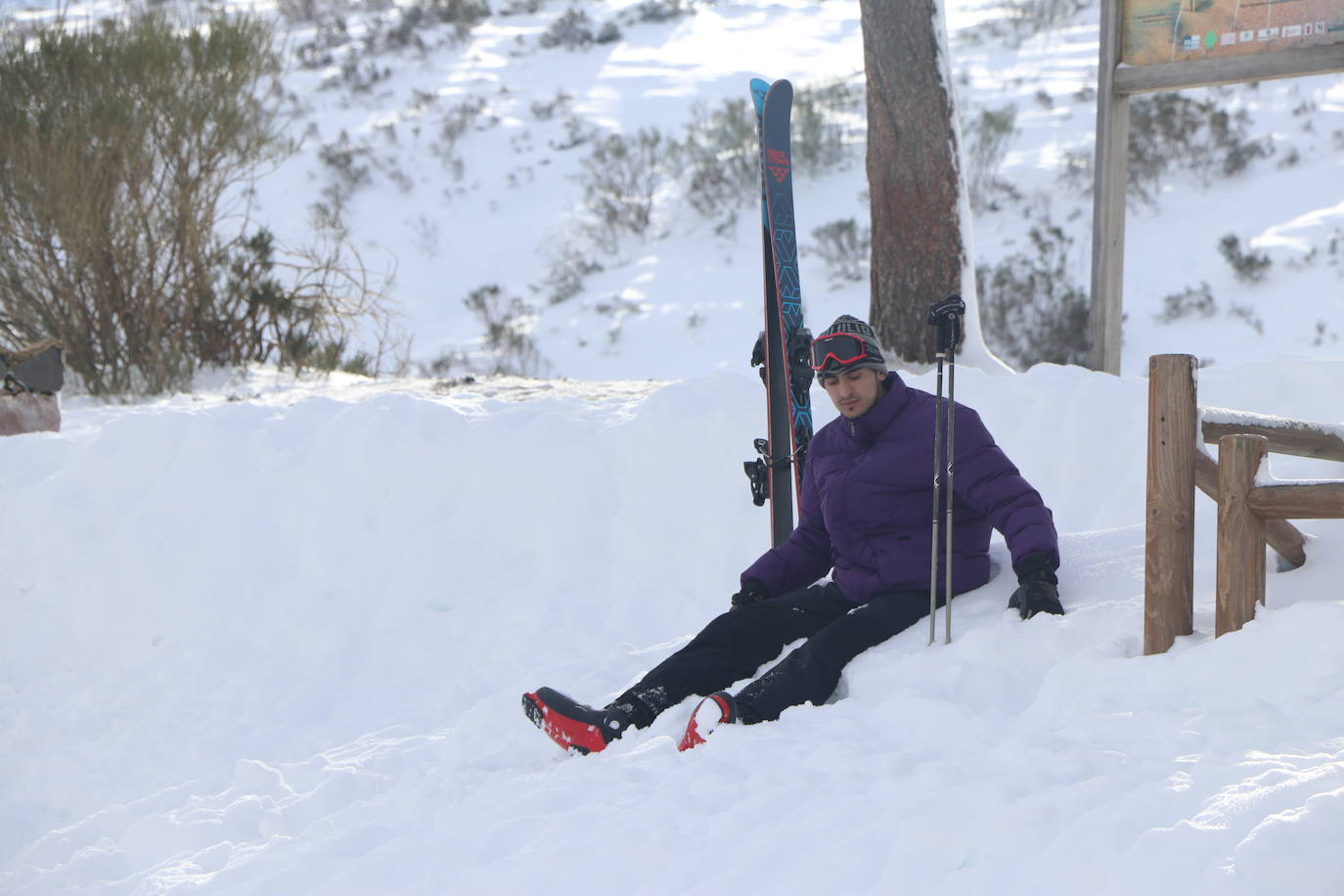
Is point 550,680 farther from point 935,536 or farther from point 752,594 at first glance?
point 935,536

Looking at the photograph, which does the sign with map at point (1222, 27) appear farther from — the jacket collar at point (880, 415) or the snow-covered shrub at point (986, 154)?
the snow-covered shrub at point (986, 154)

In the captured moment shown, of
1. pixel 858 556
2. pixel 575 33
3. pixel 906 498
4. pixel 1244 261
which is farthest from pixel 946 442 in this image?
pixel 575 33

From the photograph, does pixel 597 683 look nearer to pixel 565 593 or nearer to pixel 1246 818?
pixel 565 593

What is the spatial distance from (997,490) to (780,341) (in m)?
1.32

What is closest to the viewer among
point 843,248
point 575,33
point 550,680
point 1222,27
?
point 550,680

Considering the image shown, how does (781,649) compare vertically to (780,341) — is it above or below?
below

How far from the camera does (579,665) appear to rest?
452cm

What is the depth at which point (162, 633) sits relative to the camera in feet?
16.6

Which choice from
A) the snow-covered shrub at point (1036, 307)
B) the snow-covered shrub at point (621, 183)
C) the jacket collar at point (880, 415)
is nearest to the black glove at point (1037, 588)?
the jacket collar at point (880, 415)

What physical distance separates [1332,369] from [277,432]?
5.07 m

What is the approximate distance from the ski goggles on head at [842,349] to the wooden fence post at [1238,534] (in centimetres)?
105

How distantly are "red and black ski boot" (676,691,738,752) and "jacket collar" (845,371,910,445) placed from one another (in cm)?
93

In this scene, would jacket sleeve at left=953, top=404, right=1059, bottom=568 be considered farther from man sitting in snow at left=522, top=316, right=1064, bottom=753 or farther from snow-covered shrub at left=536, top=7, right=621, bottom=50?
snow-covered shrub at left=536, top=7, right=621, bottom=50

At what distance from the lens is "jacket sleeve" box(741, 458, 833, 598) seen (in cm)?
381
